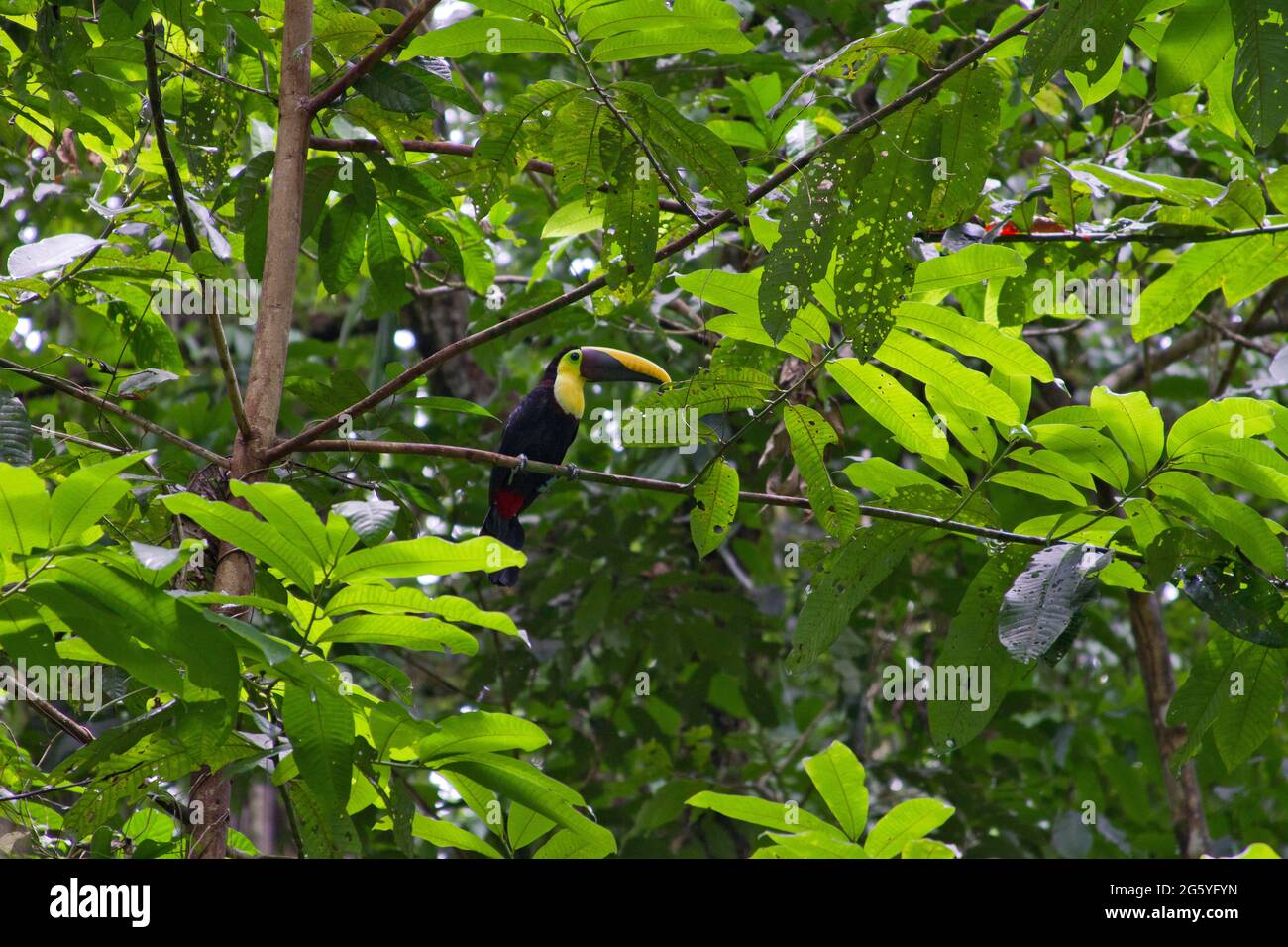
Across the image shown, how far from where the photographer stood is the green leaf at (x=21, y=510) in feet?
5.39

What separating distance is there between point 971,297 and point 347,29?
5.91ft

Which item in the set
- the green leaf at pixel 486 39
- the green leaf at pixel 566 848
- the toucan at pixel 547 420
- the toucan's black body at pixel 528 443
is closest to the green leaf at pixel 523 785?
the green leaf at pixel 566 848

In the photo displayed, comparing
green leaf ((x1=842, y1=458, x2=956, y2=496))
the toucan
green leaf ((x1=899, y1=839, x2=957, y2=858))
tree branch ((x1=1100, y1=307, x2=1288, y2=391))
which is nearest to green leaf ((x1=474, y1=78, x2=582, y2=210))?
green leaf ((x1=842, y1=458, x2=956, y2=496))

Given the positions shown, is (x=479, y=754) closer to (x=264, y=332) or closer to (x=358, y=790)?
(x=358, y=790)

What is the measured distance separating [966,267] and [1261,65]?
2.01ft

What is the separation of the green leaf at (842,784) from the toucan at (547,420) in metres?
2.36

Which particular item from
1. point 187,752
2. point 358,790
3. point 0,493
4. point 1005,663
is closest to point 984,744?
point 1005,663

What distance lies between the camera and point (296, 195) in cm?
249

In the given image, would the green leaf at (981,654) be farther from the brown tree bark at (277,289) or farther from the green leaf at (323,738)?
the brown tree bark at (277,289)

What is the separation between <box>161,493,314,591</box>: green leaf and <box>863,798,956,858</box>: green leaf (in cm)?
106

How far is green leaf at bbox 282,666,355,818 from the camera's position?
Result: 1.88 metres

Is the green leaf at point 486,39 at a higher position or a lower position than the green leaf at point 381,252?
lower

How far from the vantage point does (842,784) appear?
2.25 m

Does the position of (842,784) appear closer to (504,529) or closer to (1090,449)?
(1090,449)
